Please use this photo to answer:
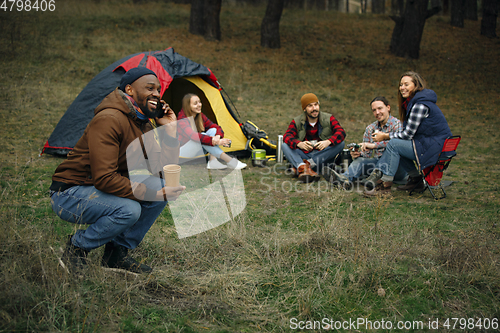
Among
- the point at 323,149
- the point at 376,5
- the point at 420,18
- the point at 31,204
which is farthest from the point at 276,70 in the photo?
the point at 376,5

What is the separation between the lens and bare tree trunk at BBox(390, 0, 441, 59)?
525 inches

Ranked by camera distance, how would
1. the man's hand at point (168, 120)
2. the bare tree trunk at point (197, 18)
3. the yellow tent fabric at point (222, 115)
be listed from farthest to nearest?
the bare tree trunk at point (197, 18)
the yellow tent fabric at point (222, 115)
the man's hand at point (168, 120)

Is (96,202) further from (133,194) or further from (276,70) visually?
(276,70)

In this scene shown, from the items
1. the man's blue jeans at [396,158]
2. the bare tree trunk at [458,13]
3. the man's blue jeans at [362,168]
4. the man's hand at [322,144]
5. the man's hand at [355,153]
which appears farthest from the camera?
the bare tree trunk at [458,13]

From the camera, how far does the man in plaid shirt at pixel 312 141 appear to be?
5.72 m

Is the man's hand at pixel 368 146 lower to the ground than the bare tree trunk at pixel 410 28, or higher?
lower

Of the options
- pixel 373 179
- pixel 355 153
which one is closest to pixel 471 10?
pixel 355 153

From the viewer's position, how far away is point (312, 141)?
579 centimetres

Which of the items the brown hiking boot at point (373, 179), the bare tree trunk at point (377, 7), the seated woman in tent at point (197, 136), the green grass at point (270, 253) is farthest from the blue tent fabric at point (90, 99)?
the bare tree trunk at point (377, 7)

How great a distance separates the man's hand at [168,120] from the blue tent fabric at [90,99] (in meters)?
3.06

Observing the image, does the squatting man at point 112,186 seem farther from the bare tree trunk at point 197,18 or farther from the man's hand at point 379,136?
the bare tree trunk at point 197,18

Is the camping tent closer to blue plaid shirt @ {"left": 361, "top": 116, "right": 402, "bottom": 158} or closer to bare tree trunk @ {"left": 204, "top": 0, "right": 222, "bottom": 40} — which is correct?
blue plaid shirt @ {"left": 361, "top": 116, "right": 402, "bottom": 158}

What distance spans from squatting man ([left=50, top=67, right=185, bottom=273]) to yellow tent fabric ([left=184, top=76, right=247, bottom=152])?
386cm

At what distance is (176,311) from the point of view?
8.43ft
